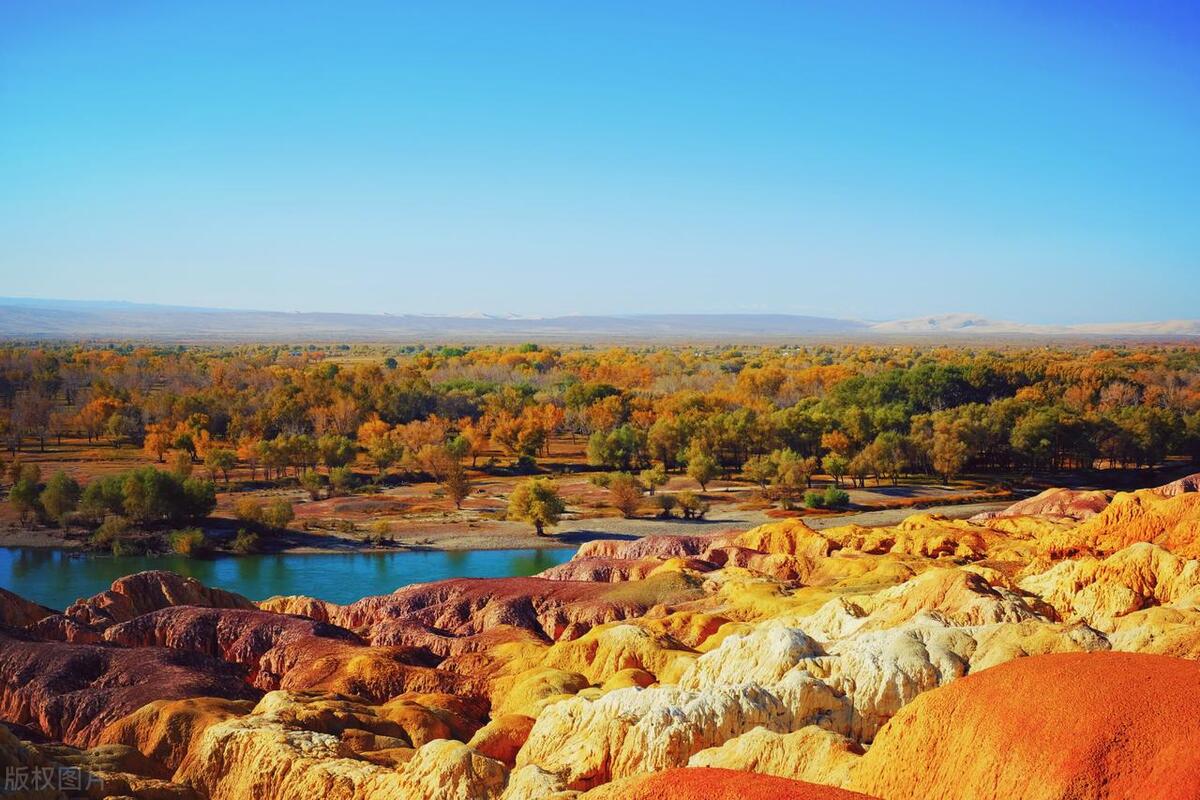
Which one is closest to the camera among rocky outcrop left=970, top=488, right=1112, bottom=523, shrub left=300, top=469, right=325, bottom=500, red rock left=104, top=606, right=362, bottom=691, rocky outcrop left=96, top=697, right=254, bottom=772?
rocky outcrop left=96, top=697, right=254, bottom=772

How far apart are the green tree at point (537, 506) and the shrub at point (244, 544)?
17215mm

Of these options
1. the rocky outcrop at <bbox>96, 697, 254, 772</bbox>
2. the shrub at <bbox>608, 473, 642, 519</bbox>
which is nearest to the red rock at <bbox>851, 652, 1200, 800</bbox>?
the rocky outcrop at <bbox>96, 697, 254, 772</bbox>

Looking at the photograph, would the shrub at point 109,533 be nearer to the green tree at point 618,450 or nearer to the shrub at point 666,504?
the shrub at point 666,504

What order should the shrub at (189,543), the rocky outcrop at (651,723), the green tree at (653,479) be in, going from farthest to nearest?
the green tree at (653,479)
the shrub at (189,543)
the rocky outcrop at (651,723)

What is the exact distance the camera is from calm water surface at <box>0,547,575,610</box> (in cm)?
5862

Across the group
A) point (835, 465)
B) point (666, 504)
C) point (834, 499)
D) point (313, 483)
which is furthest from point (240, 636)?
point (835, 465)

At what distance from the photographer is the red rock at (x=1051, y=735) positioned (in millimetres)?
15758

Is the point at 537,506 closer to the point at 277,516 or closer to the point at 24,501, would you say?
the point at 277,516

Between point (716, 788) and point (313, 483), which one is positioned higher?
point (716, 788)

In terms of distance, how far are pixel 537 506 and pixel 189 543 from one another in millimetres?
22229

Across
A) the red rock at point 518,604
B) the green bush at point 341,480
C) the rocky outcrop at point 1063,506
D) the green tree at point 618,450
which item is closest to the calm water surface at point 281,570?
the red rock at point 518,604

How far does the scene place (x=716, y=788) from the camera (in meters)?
14.8

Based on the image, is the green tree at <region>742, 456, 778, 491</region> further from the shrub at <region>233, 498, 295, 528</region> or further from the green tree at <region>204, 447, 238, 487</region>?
the green tree at <region>204, 447, 238, 487</region>

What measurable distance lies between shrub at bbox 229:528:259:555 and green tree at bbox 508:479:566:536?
56.5 ft
